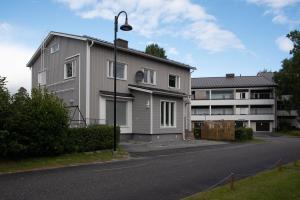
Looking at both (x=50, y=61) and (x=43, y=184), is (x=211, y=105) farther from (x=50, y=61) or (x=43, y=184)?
(x=43, y=184)

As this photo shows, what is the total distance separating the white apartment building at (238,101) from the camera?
7019cm

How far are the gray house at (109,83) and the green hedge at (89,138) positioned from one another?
4.35m

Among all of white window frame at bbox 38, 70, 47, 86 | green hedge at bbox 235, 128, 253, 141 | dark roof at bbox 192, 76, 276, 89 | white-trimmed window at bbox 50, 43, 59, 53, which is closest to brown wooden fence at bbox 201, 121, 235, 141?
green hedge at bbox 235, 128, 253, 141

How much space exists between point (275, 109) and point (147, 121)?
161 feet

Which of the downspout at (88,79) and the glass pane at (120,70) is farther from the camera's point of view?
the glass pane at (120,70)

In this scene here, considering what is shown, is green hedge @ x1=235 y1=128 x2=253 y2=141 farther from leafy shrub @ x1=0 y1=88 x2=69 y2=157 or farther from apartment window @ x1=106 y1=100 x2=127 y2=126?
leafy shrub @ x1=0 y1=88 x2=69 y2=157

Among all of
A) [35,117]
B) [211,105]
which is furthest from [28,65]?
[211,105]

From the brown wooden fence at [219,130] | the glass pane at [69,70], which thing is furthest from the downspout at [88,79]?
the brown wooden fence at [219,130]

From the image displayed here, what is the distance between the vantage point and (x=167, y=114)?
30.0 meters

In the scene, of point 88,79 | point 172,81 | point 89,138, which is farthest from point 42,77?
point 89,138

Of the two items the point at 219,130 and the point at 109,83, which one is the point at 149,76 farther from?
the point at 219,130

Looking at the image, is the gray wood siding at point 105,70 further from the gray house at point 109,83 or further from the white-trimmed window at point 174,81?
the white-trimmed window at point 174,81

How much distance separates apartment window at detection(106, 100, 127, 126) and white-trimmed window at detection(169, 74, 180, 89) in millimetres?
7153

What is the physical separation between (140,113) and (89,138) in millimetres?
8735
